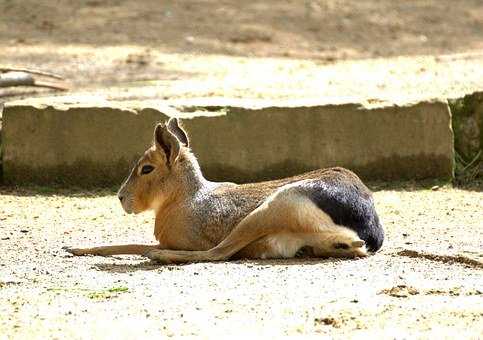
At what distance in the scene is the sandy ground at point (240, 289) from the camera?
220 inches

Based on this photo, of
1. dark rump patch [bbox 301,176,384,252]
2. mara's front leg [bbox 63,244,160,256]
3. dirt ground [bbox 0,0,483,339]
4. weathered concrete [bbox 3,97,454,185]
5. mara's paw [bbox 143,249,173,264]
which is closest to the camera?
dirt ground [bbox 0,0,483,339]

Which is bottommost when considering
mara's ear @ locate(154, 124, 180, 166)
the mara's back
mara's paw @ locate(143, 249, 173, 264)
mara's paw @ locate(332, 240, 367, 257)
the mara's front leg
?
the mara's front leg

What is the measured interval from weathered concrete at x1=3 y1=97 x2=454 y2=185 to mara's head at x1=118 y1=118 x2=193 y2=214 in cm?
183

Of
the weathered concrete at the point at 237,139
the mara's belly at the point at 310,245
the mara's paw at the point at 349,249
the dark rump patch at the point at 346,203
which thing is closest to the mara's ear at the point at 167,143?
the mara's belly at the point at 310,245

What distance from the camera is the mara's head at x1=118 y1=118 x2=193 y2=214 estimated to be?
761cm

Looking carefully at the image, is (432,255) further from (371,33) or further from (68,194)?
(371,33)

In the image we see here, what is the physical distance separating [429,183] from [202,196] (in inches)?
109

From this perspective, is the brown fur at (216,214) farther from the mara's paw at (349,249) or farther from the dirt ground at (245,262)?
the dirt ground at (245,262)

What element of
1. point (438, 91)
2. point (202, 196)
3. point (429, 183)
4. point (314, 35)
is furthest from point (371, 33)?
point (202, 196)

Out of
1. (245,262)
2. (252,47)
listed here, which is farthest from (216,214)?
(252,47)

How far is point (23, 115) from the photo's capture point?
372 inches

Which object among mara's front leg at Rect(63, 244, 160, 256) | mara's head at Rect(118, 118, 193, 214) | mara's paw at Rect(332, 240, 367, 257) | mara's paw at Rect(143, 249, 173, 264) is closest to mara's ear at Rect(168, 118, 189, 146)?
mara's head at Rect(118, 118, 193, 214)

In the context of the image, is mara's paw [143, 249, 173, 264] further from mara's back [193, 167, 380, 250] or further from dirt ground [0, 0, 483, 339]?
mara's back [193, 167, 380, 250]

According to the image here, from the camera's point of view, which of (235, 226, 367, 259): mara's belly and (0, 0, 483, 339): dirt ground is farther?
(235, 226, 367, 259): mara's belly
